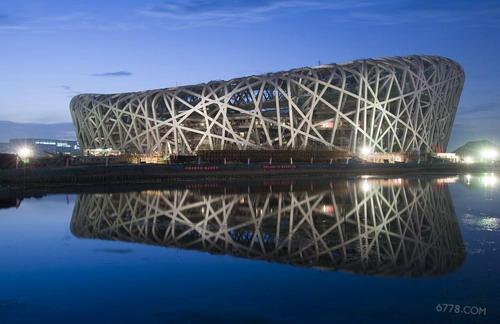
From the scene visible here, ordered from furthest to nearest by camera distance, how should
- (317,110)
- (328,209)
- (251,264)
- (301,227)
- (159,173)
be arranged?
1. (317,110)
2. (159,173)
3. (328,209)
4. (301,227)
5. (251,264)

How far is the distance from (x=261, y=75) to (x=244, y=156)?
1978 centimetres

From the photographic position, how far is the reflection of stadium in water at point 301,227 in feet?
39.6

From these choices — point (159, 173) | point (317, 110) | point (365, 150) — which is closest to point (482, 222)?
point (159, 173)

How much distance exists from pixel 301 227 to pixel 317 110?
57931mm

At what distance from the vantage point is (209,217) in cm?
1950

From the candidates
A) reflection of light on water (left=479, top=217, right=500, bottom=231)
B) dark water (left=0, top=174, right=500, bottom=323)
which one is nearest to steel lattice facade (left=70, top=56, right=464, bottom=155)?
dark water (left=0, top=174, right=500, bottom=323)

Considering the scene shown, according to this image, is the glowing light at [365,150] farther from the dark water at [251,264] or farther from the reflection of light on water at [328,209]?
the reflection of light on water at [328,209]

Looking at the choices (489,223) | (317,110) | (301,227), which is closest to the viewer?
(301,227)

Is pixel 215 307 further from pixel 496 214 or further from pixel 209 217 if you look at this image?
pixel 496 214

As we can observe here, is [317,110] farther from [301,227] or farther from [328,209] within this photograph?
[301,227]

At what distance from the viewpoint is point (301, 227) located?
55.2ft

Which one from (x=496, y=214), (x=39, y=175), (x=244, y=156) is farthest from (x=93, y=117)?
(x=496, y=214)

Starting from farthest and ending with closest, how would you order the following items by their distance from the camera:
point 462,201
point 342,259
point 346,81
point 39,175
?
1. point 346,81
2. point 39,175
3. point 462,201
4. point 342,259

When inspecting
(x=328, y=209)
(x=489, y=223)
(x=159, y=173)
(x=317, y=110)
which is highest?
(x=317, y=110)
